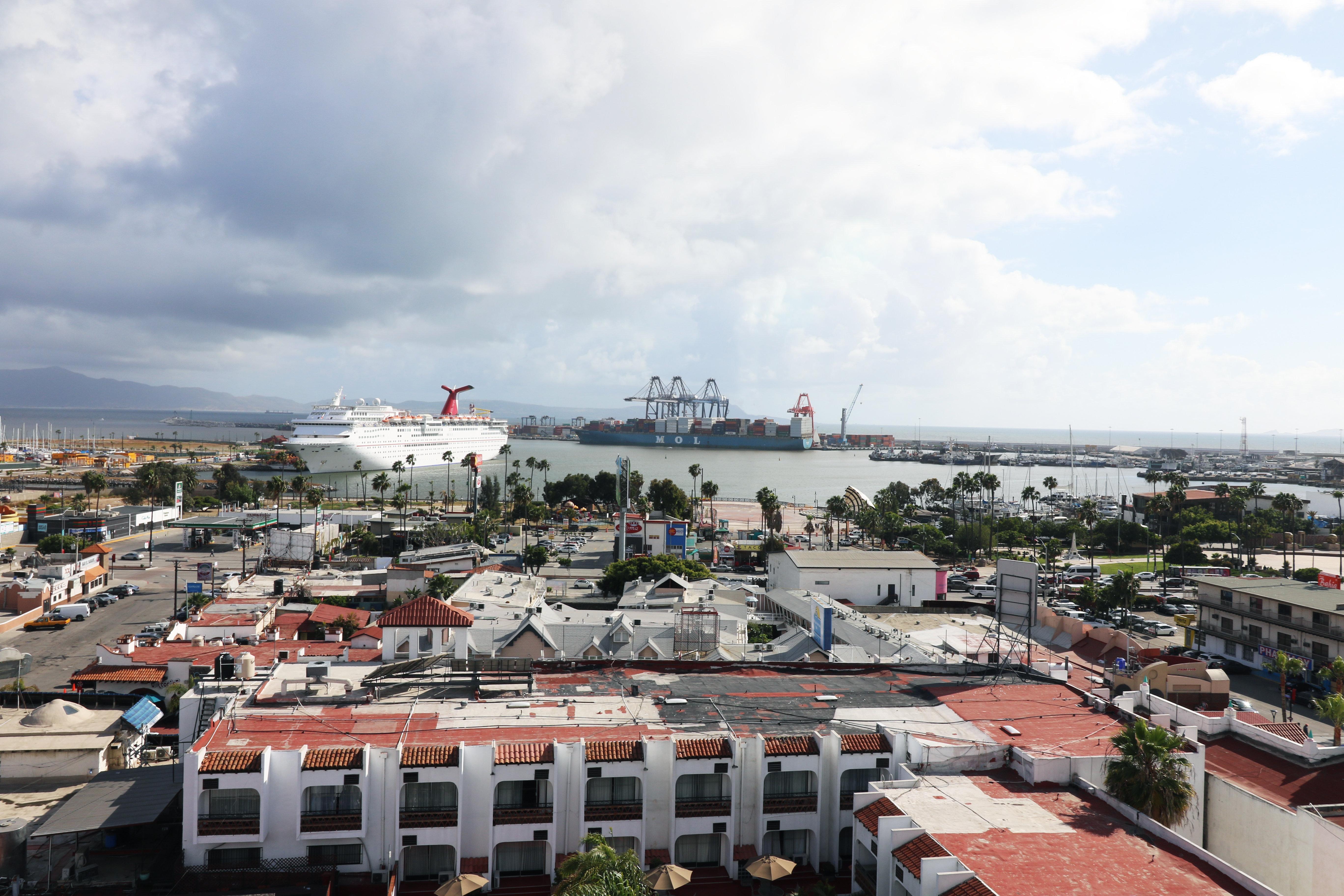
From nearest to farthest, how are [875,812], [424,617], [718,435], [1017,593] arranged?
[875,812]
[1017,593]
[424,617]
[718,435]

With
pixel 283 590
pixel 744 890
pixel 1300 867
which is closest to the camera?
pixel 1300 867

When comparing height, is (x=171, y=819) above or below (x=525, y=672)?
below

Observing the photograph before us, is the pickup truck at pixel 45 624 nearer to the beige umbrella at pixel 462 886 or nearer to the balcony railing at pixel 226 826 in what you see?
the balcony railing at pixel 226 826

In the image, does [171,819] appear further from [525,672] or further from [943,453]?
[943,453]

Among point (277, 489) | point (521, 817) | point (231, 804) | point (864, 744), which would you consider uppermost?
point (277, 489)

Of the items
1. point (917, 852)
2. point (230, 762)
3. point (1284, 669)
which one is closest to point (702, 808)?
point (917, 852)

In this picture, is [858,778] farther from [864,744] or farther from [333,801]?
[333,801]

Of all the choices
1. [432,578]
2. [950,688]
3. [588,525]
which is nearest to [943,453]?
[588,525]
